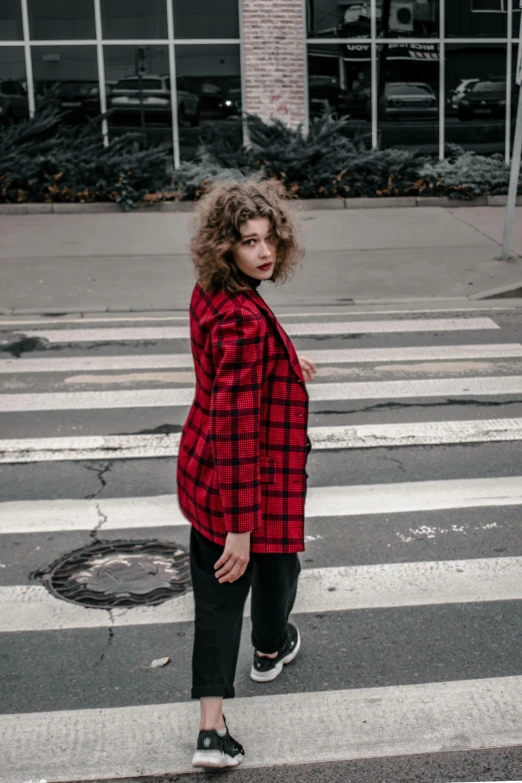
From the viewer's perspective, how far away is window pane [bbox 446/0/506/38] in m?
19.9

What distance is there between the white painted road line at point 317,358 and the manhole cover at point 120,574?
3773 mm

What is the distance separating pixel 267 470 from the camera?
3.43 m

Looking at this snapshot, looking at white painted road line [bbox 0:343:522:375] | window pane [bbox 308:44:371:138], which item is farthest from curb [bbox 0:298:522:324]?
window pane [bbox 308:44:371:138]

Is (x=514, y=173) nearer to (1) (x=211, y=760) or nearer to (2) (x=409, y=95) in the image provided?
(2) (x=409, y=95)

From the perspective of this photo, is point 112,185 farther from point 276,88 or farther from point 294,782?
point 294,782

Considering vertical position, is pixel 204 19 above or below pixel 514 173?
above

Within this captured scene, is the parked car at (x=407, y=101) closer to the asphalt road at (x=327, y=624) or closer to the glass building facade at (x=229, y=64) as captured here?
the glass building facade at (x=229, y=64)

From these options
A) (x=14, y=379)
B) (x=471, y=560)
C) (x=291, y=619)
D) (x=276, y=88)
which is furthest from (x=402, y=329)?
(x=276, y=88)

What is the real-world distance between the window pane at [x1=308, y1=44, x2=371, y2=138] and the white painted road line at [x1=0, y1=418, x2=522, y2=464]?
13119 millimetres

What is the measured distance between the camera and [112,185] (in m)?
18.0

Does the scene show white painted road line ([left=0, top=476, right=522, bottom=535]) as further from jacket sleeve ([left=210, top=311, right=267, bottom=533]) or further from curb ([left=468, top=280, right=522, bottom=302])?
curb ([left=468, top=280, right=522, bottom=302])

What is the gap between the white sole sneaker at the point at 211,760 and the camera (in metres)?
3.51

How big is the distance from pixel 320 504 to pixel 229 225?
2883mm

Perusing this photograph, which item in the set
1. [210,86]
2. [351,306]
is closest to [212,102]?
[210,86]
